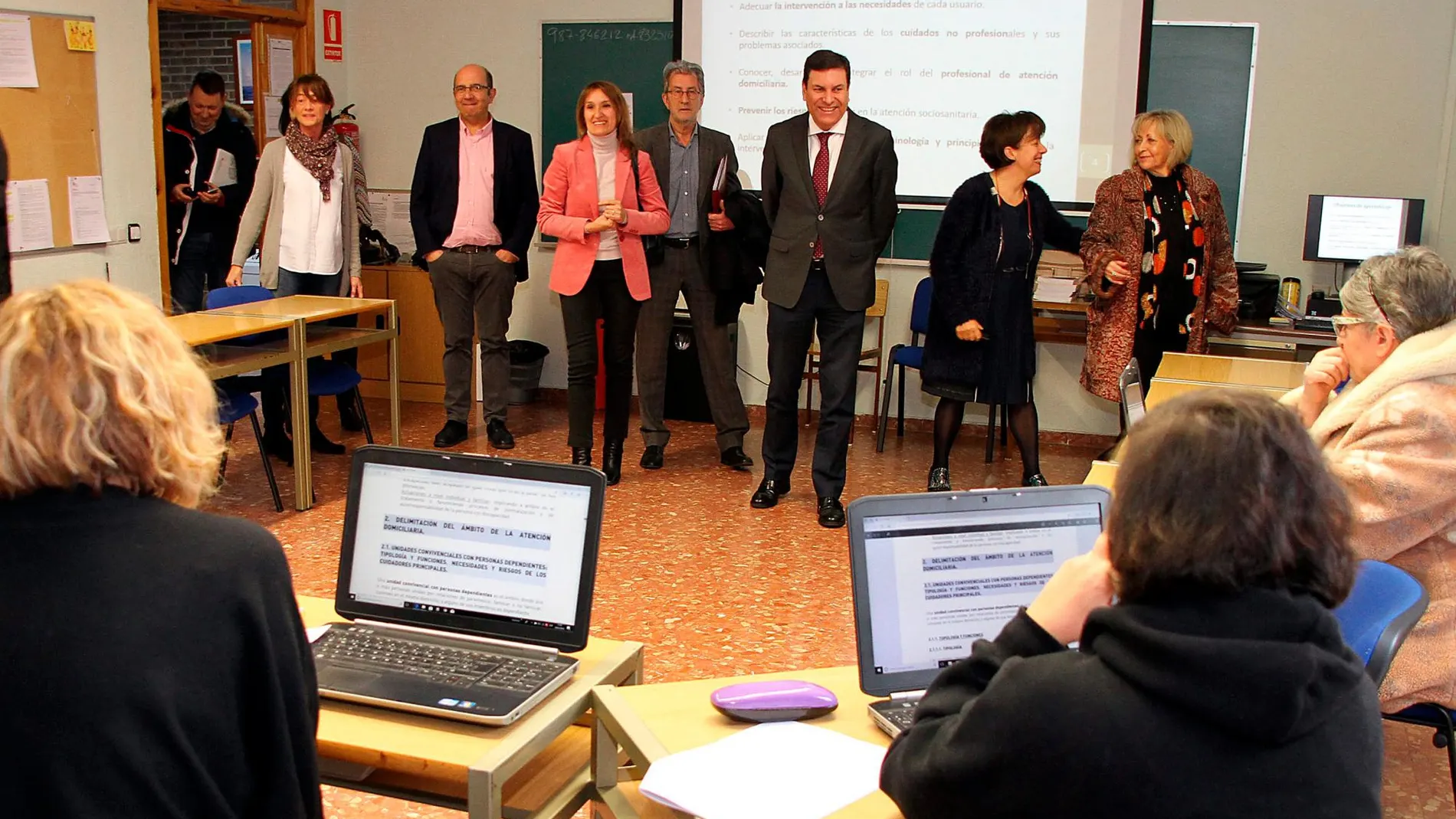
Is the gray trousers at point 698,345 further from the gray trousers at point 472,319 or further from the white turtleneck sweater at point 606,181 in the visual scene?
the gray trousers at point 472,319

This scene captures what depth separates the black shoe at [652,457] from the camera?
5699 mm

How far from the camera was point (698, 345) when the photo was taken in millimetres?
5625

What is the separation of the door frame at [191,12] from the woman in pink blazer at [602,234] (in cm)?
208

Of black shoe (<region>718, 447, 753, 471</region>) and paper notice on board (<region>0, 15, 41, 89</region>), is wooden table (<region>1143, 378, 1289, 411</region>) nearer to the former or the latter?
black shoe (<region>718, 447, 753, 471</region>)

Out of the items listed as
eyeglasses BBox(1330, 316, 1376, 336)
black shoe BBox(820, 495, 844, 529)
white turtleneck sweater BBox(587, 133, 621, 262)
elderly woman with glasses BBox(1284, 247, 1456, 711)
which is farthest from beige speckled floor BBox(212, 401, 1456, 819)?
eyeglasses BBox(1330, 316, 1376, 336)

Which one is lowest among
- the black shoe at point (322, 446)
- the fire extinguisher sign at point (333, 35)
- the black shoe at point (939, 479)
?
the black shoe at point (322, 446)

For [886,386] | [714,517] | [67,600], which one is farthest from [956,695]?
[886,386]

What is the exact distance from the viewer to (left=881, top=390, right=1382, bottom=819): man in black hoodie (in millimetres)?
1105

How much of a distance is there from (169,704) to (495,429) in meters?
4.73

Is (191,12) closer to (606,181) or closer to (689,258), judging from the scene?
(606,181)

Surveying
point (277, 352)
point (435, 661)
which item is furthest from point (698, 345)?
point (435, 661)

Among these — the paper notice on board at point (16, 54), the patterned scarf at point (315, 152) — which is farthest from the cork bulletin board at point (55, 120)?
the patterned scarf at point (315, 152)

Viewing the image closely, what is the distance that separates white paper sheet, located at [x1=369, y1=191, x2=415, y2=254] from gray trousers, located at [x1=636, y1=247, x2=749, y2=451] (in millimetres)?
2272

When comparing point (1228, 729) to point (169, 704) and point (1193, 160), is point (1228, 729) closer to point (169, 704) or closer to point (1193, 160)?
point (169, 704)
